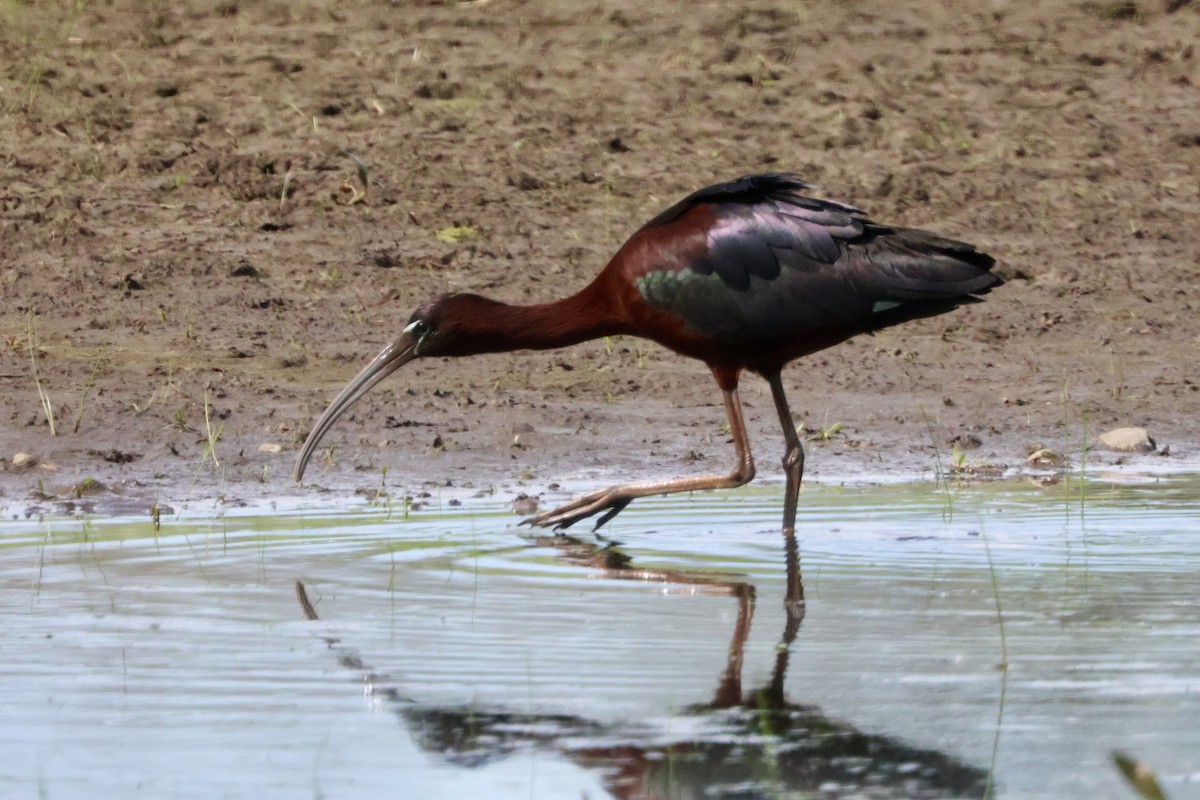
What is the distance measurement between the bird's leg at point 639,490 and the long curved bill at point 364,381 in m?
0.81

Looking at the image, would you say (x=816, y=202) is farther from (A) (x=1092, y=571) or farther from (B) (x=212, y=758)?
(B) (x=212, y=758)

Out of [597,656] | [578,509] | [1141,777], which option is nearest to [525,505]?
[578,509]

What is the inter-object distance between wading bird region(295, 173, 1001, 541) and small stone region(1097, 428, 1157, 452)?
206cm

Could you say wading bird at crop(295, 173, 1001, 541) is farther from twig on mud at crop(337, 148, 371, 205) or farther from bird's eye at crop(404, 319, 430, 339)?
twig on mud at crop(337, 148, 371, 205)

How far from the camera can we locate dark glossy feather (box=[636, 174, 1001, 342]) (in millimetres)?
6883

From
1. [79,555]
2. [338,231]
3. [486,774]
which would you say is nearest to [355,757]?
[486,774]

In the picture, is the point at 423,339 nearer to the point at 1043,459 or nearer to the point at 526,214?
the point at 1043,459

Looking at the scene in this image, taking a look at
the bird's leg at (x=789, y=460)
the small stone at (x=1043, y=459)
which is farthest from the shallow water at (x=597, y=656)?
the small stone at (x=1043, y=459)

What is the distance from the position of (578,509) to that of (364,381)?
3.57 ft

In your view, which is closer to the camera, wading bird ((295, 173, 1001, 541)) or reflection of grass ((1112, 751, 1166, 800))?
reflection of grass ((1112, 751, 1166, 800))

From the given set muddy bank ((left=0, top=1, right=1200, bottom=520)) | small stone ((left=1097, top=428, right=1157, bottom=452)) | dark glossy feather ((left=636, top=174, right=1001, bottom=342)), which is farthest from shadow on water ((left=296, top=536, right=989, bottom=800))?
small stone ((left=1097, top=428, right=1157, bottom=452))

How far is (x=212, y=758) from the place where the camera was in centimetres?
399

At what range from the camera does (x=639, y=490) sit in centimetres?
708

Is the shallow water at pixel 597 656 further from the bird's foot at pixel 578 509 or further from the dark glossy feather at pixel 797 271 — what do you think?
the dark glossy feather at pixel 797 271
